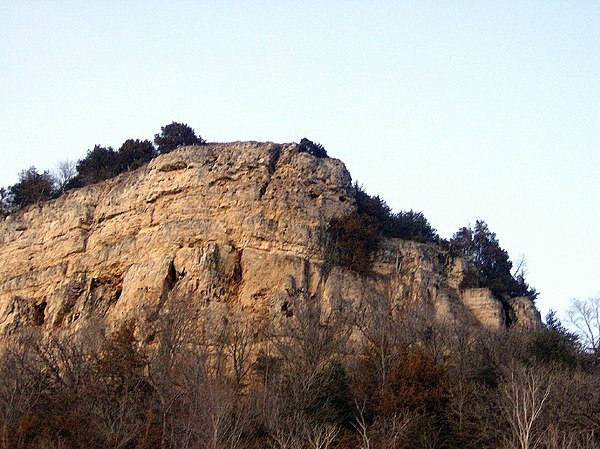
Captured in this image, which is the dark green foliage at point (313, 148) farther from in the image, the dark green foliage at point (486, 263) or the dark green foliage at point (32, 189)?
the dark green foliage at point (32, 189)

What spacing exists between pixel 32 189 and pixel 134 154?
5866 mm

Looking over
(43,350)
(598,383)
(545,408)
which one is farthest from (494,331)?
(43,350)

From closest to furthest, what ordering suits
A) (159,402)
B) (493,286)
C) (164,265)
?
1. (159,402)
2. (164,265)
3. (493,286)

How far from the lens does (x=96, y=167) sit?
152ft

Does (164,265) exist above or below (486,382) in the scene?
above

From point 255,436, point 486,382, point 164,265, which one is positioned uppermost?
point 164,265

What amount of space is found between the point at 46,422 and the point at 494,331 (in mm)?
18900

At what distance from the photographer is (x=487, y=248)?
43.2 metres

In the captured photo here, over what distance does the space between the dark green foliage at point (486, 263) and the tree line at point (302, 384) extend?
15.1 ft

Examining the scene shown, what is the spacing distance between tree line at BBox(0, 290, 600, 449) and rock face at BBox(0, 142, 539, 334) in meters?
1.12

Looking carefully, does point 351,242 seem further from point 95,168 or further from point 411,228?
point 95,168

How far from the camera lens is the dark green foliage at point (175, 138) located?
44000 mm

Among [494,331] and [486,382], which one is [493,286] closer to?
[494,331]

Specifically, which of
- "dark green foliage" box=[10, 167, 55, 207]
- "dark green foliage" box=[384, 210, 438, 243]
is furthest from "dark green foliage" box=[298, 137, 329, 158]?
"dark green foliage" box=[10, 167, 55, 207]
